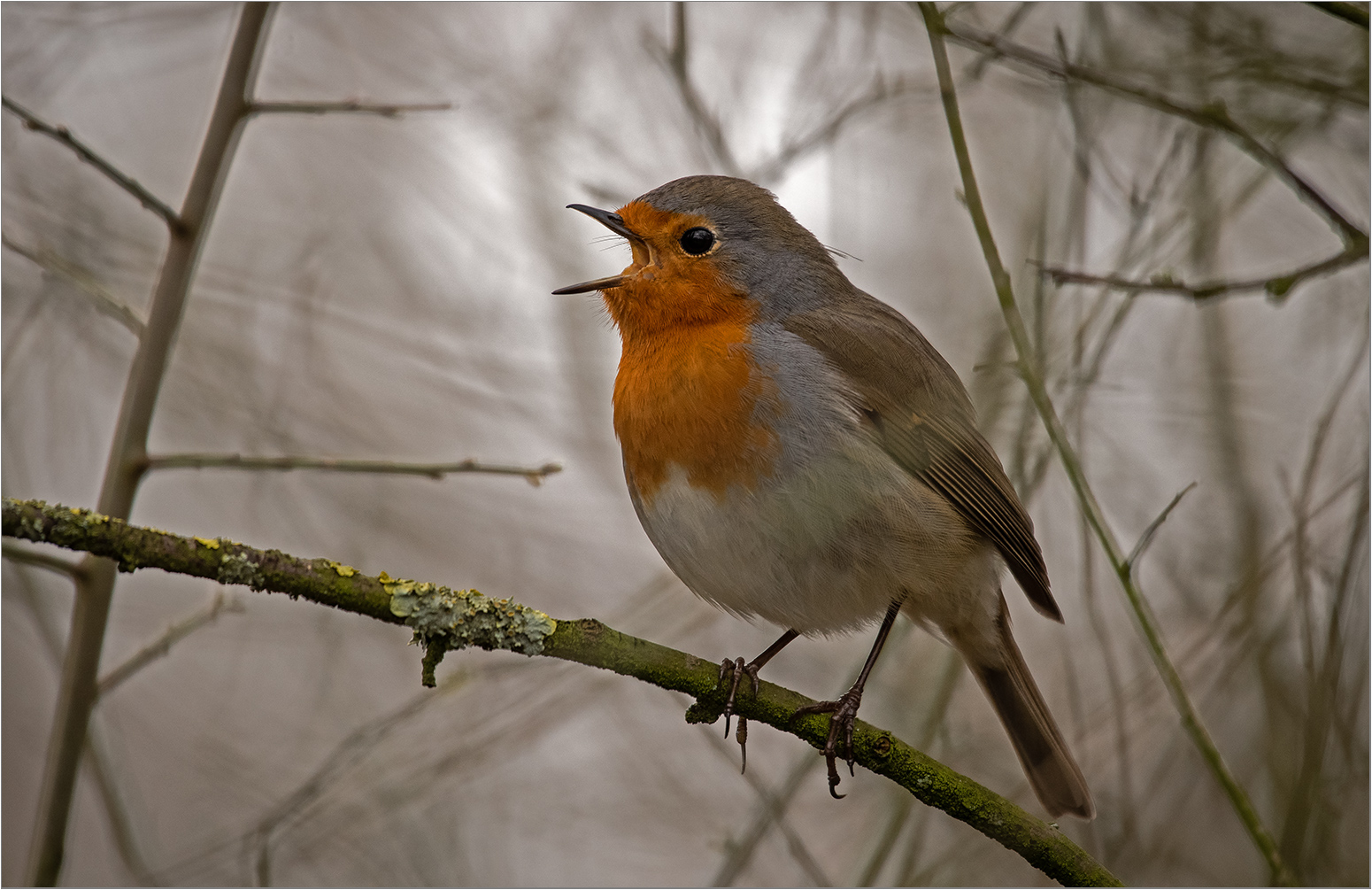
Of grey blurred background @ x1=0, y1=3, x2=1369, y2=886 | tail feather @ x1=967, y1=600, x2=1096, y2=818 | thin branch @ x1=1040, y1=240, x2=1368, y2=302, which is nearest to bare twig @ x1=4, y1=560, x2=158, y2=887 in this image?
→ grey blurred background @ x1=0, y1=3, x2=1369, y2=886

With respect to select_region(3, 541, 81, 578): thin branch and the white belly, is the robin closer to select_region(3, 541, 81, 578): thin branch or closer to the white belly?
the white belly

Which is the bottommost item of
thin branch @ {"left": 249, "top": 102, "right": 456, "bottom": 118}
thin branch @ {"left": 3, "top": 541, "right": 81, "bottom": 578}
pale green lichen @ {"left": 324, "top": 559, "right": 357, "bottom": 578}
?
pale green lichen @ {"left": 324, "top": 559, "right": 357, "bottom": 578}

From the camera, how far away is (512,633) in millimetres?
2252

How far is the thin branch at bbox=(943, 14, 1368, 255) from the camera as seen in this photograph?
2689 mm

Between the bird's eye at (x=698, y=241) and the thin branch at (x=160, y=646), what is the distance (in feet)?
5.52

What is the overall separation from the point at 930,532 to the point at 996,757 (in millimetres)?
2007

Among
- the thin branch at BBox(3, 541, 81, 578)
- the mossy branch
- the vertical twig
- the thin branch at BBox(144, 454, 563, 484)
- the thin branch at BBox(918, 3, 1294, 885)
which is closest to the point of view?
the mossy branch

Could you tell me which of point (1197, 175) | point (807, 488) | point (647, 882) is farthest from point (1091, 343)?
point (647, 882)

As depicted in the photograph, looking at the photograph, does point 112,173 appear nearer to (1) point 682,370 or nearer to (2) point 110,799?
(1) point 682,370

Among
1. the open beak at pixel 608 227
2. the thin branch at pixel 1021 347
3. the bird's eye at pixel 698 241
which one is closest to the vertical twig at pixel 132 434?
the open beak at pixel 608 227

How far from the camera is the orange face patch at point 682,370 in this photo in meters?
3.02

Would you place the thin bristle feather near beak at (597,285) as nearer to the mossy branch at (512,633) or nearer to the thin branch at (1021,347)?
the thin branch at (1021,347)

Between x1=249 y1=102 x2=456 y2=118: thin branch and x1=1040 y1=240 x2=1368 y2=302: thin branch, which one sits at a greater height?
x1=249 y1=102 x2=456 y2=118: thin branch

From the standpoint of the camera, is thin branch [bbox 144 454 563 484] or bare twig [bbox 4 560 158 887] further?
bare twig [bbox 4 560 158 887]
